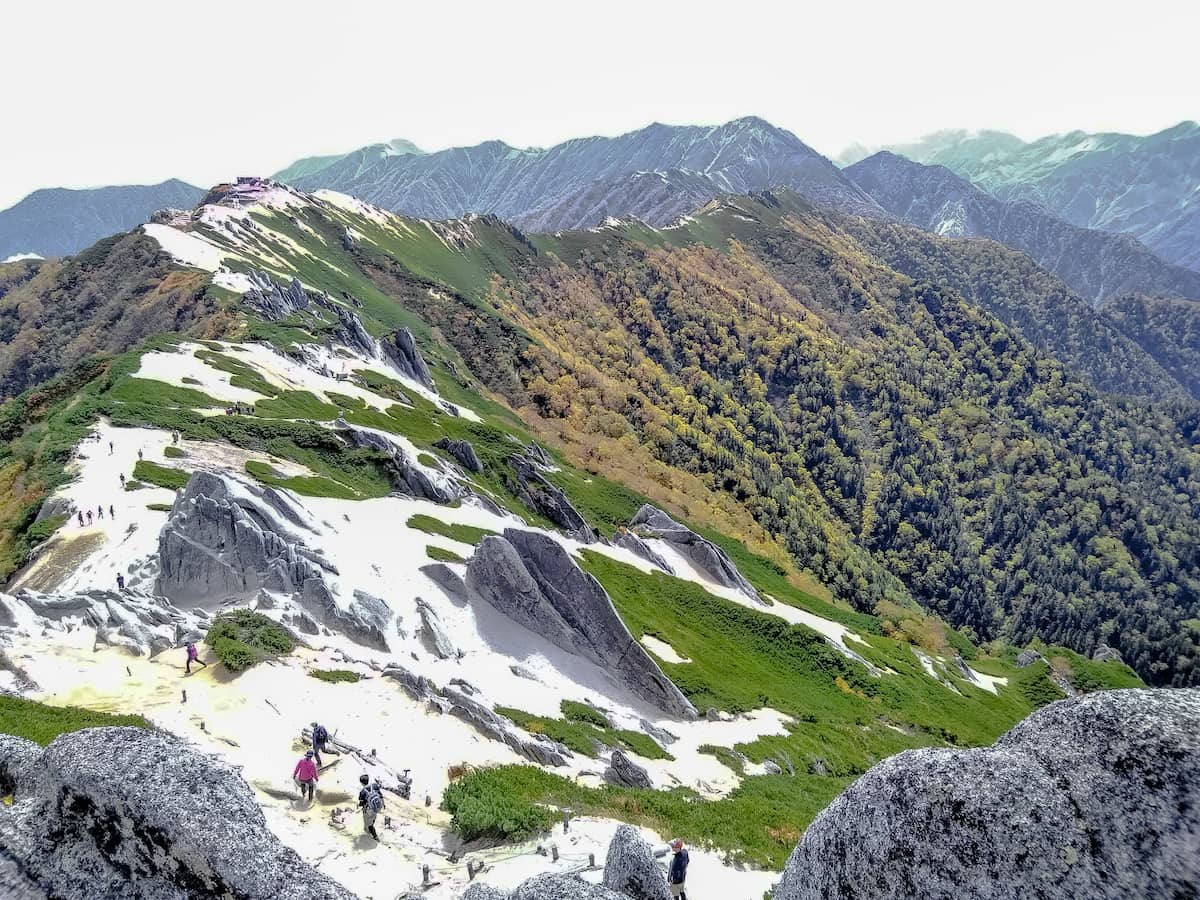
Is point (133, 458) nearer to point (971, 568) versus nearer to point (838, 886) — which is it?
point (838, 886)

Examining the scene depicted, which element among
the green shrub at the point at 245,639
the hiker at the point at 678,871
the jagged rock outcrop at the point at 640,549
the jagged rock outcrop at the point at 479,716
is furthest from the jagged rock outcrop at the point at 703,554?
the hiker at the point at 678,871

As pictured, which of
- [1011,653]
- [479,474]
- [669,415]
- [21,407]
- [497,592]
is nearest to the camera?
[497,592]

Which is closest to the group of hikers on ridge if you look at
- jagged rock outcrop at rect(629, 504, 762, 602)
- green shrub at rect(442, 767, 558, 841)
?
green shrub at rect(442, 767, 558, 841)

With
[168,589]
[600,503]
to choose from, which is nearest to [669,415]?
[600,503]

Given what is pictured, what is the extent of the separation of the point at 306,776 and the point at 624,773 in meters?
13.5

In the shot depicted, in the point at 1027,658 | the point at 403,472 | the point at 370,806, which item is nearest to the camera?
the point at 370,806

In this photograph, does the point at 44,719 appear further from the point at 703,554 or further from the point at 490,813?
the point at 703,554

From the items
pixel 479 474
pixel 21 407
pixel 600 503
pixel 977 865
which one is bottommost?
pixel 600 503

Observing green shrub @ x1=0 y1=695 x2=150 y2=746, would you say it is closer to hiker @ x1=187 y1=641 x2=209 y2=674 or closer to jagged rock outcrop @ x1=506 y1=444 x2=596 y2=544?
hiker @ x1=187 y1=641 x2=209 y2=674

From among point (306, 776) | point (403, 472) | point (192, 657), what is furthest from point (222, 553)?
point (403, 472)

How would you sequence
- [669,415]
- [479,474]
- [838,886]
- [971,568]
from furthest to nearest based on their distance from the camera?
1. [971,568]
2. [669,415]
3. [479,474]
4. [838,886]

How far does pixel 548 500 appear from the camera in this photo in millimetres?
72562

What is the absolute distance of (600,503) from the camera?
86812mm

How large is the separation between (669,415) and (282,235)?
103116mm
